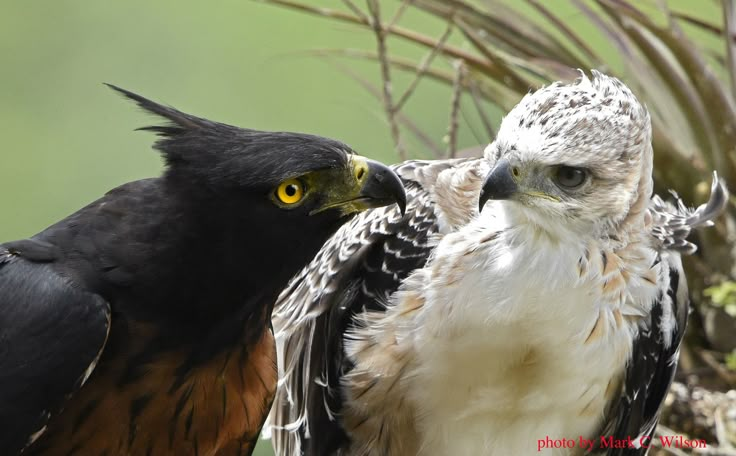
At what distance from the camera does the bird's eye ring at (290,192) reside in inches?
77.6

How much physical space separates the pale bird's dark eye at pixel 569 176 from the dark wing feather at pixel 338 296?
1.26 ft

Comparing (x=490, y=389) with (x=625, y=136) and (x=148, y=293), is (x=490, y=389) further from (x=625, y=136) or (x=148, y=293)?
(x=148, y=293)

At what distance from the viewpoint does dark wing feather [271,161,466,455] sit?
2439 millimetres

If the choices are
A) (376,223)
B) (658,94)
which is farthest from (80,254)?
(658,94)

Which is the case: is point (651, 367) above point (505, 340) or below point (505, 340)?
below

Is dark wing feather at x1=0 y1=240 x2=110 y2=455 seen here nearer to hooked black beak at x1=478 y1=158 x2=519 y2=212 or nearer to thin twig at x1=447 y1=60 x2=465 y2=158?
hooked black beak at x1=478 y1=158 x2=519 y2=212

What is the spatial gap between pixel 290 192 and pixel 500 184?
1.37 ft

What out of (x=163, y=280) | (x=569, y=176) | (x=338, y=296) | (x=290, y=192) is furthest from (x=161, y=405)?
(x=569, y=176)

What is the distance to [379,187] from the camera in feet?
6.68

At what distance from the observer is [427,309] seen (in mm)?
2311

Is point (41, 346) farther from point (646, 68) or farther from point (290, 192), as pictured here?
point (646, 68)

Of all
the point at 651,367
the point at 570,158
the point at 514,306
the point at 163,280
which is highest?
the point at 570,158

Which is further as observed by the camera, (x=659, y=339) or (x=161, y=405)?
(x=659, y=339)

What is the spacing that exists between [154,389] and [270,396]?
305 mm
